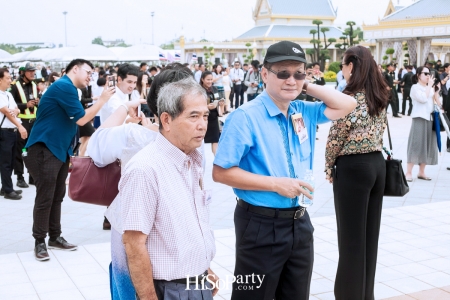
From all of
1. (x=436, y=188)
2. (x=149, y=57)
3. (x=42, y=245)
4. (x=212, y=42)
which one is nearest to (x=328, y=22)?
(x=212, y=42)

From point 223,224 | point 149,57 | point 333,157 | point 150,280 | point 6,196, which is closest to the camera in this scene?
point 150,280

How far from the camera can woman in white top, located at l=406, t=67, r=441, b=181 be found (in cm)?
838

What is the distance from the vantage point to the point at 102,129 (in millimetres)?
3492

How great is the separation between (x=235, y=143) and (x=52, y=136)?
106 inches

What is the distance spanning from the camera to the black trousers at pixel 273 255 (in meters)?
2.73

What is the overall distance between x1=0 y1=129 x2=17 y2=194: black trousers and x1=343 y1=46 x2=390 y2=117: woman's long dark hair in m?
5.74

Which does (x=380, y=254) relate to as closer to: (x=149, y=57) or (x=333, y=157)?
(x=333, y=157)

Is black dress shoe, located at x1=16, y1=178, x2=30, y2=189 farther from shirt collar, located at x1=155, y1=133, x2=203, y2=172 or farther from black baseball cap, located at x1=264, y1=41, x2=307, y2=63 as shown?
shirt collar, located at x1=155, y1=133, x2=203, y2=172

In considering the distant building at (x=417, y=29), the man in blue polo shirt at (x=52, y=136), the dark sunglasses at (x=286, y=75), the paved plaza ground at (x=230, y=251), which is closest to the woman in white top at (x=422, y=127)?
the paved plaza ground at (x=230, y=251)

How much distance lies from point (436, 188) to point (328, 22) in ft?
182

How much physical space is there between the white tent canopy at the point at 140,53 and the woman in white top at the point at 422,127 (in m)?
23.4

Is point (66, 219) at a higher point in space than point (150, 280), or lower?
lower

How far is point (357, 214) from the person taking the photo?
3.64 m

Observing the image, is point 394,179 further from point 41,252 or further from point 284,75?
point 41,252
